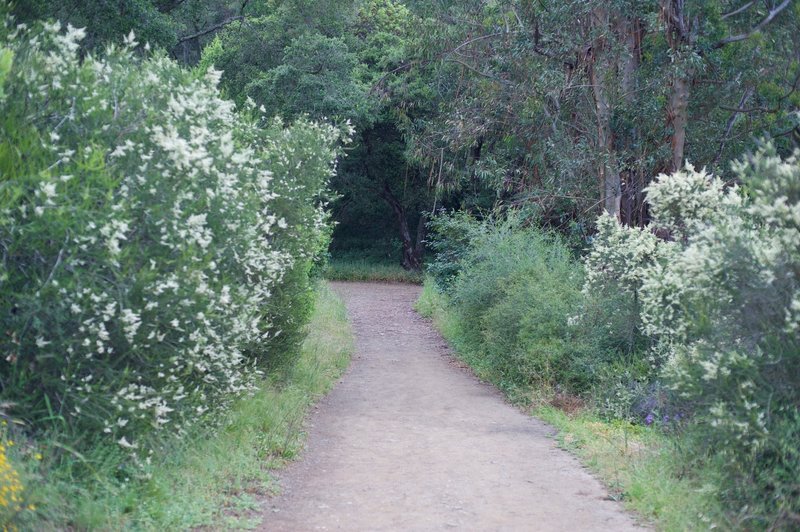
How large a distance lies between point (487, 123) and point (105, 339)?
46.3 feet

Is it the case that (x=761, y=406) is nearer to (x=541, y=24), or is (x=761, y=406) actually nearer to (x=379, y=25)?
(x=541, y=24)

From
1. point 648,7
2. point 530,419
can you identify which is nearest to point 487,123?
point 648,7

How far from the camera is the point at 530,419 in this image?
11227 mm

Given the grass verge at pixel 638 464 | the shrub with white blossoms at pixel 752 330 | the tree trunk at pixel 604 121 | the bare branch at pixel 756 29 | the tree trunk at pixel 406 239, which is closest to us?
the shrub with white blossoms at pixel 752 330

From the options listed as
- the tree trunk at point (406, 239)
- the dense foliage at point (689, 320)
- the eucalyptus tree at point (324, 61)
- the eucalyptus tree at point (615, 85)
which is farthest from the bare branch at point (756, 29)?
the tree trunk at point (406, 239)

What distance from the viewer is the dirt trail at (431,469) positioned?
6.91m

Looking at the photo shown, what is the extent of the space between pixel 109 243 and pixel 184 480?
224 cm

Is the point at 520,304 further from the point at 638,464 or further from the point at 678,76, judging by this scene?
the point at 638,464

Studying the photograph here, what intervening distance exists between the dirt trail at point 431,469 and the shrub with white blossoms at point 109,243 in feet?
4.82

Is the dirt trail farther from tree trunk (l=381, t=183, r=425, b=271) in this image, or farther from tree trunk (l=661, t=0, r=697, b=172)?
tree trunk (l=381, t=183, r=425, b=271)

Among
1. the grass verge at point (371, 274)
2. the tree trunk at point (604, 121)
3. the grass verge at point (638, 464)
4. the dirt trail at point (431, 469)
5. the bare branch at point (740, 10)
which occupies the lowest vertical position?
the dirt trail at point (431, 469)

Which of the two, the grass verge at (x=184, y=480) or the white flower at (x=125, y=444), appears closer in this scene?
the grass verge at (x=184, y=480)

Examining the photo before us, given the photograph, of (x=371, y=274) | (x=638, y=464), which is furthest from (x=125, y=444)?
(x=371, y=274)

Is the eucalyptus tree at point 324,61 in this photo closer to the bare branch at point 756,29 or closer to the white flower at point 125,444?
the bare branch at point 756,29
